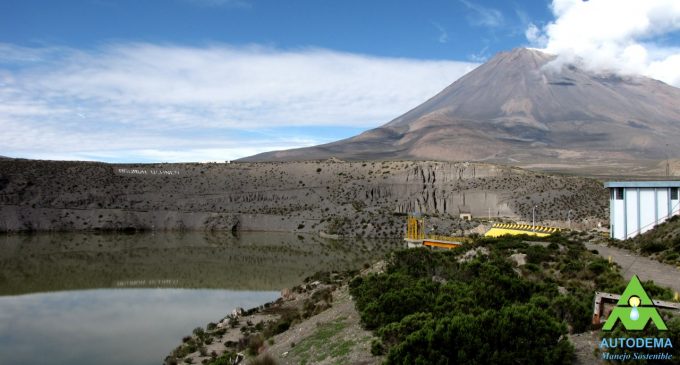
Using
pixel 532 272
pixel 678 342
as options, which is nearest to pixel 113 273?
pixel 532 272

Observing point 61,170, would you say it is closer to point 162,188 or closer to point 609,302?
point 162,188

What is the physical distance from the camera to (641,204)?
24.1 metres

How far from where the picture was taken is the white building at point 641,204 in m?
23.3

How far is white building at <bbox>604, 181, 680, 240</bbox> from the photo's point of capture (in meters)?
23.3

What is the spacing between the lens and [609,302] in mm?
9539

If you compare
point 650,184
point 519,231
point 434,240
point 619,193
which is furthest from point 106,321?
point 519,231

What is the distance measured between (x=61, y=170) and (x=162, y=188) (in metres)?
13.5

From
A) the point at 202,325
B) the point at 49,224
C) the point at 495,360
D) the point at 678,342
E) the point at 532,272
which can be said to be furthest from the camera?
the point at 49,224

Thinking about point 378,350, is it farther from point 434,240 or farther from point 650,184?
point 434,240

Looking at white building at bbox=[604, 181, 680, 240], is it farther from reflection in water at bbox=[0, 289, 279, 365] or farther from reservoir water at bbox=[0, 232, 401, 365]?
reflection in water at bbox=[0, 289, 279, 365]

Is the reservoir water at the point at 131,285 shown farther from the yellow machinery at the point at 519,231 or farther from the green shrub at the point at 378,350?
the green shrub at the point at 378,350

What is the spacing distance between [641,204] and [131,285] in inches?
1025

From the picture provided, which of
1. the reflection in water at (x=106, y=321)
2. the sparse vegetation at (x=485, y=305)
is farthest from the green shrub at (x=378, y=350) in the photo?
the reflection in water at (x=106, y=321)

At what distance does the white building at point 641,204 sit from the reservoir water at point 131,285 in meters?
16.4
